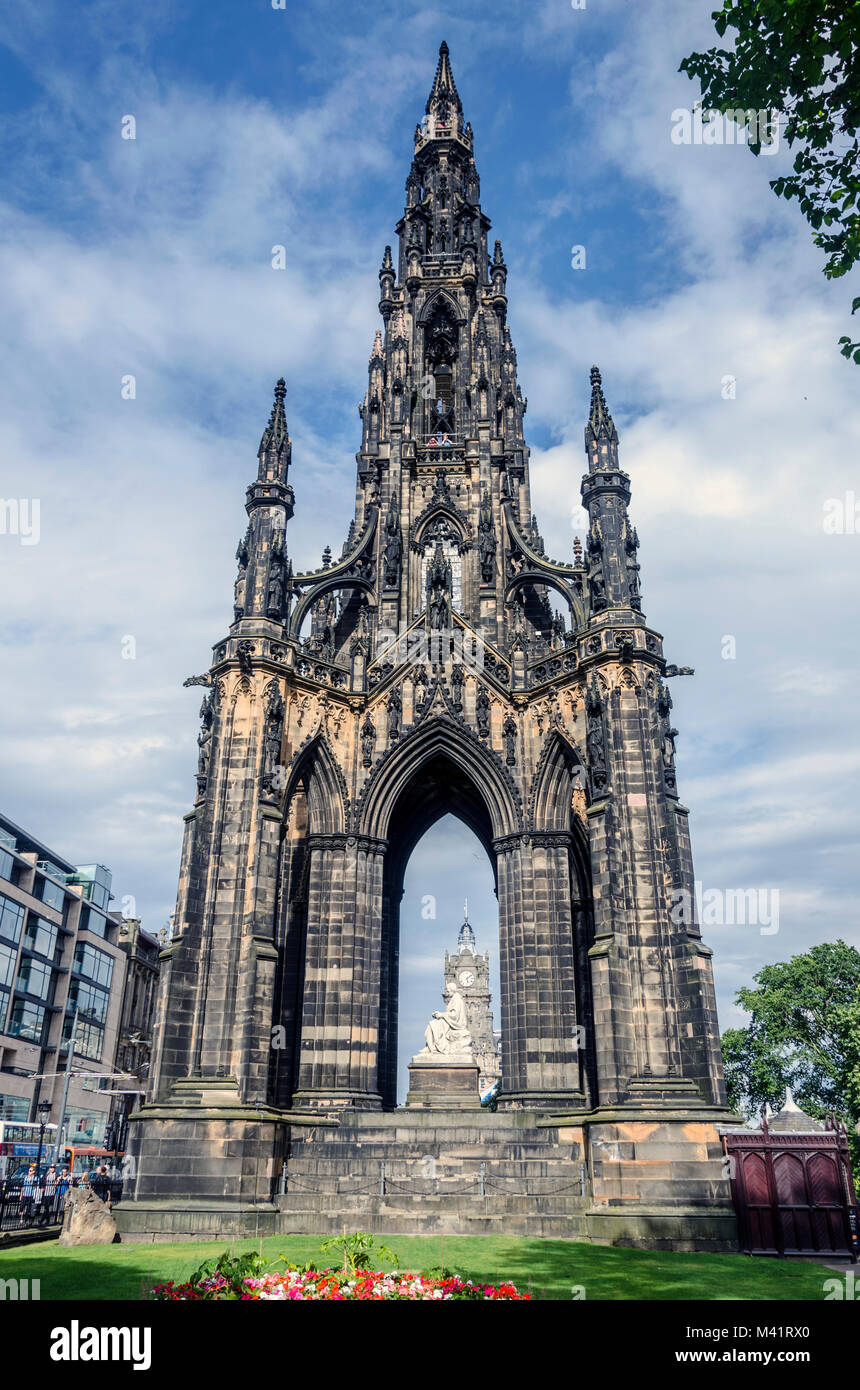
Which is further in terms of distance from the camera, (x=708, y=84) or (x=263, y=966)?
(x=263, y=966)

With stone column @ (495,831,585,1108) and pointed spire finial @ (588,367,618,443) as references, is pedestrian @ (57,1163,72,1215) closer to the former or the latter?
stone column @ (495,831,585,1108)

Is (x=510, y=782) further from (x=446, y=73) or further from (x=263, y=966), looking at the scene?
(x=446, y=73)

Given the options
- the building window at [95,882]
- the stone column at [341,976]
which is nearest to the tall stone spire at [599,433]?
the stone column at [341,976]

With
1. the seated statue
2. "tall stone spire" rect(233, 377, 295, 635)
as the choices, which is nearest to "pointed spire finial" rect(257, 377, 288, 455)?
"tall stone spire" rect(233, 377, 295, 635)

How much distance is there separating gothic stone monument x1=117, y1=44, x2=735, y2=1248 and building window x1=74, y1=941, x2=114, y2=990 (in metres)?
42.4

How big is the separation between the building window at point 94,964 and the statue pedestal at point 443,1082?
151ft

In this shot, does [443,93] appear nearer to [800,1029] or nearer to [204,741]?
[204,741]

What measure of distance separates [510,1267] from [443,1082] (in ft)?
36.2

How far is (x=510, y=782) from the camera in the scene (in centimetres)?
2612

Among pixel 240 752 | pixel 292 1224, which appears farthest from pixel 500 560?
pixel 292 1224

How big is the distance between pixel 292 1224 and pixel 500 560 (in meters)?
19.5

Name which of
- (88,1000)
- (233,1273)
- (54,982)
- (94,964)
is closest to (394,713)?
(233,1273)

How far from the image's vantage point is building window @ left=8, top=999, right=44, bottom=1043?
182 ft

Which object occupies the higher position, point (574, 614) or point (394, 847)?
point (574, 614)
